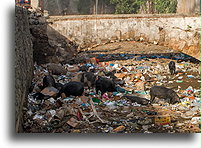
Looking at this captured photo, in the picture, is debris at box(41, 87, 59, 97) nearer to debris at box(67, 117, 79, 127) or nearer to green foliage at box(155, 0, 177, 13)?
debris at box(67, 117, 79, 127)

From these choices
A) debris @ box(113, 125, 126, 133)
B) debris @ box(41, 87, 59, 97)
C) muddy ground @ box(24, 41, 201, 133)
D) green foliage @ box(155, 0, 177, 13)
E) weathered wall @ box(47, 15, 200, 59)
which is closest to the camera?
debris @ box(113, 125, 126, 133)

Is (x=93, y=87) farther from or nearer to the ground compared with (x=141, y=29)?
A: nearer to the ground

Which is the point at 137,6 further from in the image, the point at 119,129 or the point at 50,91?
the point at 119,129

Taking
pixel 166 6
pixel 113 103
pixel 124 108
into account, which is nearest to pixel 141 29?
pixel 113 103

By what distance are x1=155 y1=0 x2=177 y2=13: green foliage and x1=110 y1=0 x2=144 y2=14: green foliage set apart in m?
1.46

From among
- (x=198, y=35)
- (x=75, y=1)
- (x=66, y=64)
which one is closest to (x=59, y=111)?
(x=198, y=35)

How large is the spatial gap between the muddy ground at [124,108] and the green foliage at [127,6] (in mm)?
9871

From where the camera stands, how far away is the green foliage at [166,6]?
18.3 metres

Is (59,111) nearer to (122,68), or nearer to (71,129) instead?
(71,129)

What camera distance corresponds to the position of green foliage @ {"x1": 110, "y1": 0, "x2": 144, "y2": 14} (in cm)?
2006

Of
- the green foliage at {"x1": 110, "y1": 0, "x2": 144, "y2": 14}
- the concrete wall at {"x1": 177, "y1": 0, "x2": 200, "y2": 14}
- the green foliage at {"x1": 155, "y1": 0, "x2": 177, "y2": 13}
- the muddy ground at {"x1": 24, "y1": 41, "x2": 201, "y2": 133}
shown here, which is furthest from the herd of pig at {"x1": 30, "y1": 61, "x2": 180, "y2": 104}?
the green foliage at {"x1": 110, "y1": 0, "x2": 144, "y2": 14}

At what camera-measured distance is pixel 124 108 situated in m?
6.51

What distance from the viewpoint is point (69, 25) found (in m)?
9.55

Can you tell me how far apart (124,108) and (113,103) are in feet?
1.46
